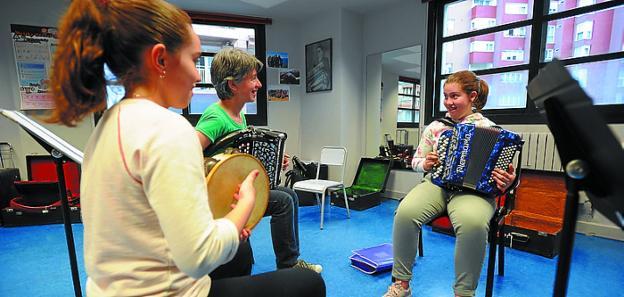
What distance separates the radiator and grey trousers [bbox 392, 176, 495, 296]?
152cm

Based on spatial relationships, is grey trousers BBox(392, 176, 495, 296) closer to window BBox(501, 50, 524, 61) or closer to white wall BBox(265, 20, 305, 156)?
window BBox(501, 50, 524, 61)

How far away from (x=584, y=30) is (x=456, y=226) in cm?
250

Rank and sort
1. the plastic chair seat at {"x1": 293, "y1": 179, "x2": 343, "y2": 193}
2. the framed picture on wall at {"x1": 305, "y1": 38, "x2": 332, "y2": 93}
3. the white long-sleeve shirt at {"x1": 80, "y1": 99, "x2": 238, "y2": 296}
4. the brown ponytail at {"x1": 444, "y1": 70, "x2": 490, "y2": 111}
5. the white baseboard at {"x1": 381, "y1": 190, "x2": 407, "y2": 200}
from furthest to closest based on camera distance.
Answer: the framed picture on wall at {"x1": 305, "y1": 38, "x2": 332, "y2": 93} → the white baseboard at {"x1": 381, "y1": 190, "x2": 407, "y2": 200} → the plastic chair seat at {"x1": 293, "y1": 179, "x2": 343, "y2": 193} → the brown ponytail at {"x1": 444, "y1": 70, "x2": 490, "y2": 111} → the white long-sleeve shirt at {"x1": 80, "y1": 99, "x2": 238, "y2": 296}

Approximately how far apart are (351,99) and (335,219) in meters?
1.80

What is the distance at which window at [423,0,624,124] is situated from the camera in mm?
2611

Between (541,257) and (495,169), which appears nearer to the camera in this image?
(495,169)

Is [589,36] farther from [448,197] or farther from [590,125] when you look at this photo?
[590,125]

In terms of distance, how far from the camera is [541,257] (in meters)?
2.27

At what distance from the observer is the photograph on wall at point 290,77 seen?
4637mm

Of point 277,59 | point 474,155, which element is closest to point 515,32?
point 474,155

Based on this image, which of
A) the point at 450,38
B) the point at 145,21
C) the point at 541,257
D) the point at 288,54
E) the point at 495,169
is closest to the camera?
the point at 145,21

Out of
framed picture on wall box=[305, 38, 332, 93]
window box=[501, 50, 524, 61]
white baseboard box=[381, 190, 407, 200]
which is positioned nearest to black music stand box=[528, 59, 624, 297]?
window box=[501, 50, 524, 61]

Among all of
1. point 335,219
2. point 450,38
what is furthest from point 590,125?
point 450,38

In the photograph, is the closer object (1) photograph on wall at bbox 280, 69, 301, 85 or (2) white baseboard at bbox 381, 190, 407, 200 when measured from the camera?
(2) white baseboard at bbox 381, 190, 407, 200
